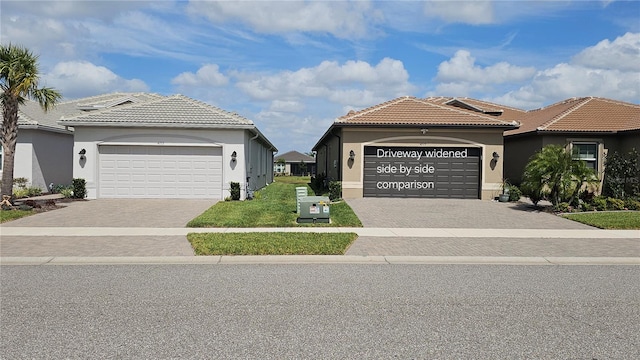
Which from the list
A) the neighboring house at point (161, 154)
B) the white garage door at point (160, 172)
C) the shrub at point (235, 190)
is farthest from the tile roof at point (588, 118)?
the white garage door at point (160, 172)

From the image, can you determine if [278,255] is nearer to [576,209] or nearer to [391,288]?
[391,288]

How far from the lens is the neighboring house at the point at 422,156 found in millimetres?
21844

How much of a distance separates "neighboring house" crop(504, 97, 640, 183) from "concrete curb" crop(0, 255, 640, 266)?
13513 millimetres

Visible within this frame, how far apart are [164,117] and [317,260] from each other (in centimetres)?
1427

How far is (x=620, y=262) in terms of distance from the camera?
→ 9.37 metres

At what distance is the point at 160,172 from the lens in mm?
20797

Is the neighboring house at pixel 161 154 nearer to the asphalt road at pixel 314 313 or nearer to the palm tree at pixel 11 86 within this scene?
the palm tree at pixel 11 86

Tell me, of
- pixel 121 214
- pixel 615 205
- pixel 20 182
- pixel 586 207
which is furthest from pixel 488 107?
pixel 20 182

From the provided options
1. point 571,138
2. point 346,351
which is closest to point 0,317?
point 346,351

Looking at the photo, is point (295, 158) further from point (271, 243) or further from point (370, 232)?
point (271, 243)

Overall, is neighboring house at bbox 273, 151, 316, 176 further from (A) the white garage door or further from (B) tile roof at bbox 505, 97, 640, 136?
(A) the white garage door

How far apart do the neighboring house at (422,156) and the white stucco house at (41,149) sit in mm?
14108

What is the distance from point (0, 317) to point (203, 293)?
7.77 feet

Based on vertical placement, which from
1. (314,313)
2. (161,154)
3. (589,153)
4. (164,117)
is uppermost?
(164,117)
